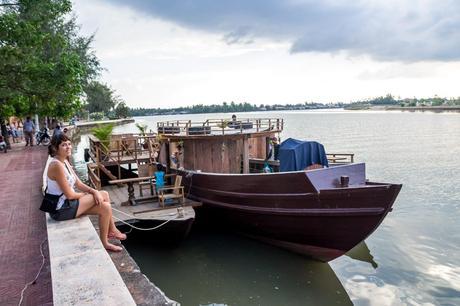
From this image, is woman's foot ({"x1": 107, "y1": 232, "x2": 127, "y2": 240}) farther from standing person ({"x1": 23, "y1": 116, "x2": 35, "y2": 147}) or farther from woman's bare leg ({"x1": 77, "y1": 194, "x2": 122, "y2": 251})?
standing person ({"x1": 23, "y1": 116, "x2": 35, "y2": 147})

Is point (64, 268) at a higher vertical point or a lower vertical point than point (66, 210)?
lower

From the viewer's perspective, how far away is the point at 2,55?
10.6 metres

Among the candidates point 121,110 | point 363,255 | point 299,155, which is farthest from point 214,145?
point 121,110

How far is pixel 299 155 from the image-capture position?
1029 cm

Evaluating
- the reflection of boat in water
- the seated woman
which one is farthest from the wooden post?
the seated woman

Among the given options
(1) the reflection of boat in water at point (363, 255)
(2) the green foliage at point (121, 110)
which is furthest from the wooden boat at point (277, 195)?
(2) the green foliage at point (121, 110)

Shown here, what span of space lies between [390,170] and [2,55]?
2092 centimetres

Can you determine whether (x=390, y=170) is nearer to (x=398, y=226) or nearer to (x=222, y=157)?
(x=398, y=226)

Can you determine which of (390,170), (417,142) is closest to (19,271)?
(390,170)

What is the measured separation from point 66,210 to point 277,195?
5871 millimetres

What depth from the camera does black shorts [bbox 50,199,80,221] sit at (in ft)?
15.6

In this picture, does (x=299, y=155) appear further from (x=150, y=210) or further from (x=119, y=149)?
(x=119, y=149)

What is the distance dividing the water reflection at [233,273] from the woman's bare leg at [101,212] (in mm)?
4005

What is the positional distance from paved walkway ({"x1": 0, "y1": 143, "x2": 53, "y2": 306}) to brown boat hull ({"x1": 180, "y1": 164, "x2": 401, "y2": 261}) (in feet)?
16.5
